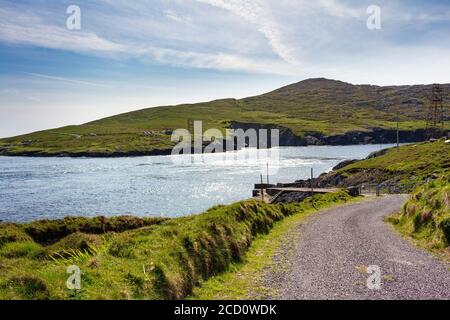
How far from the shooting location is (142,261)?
618 inches

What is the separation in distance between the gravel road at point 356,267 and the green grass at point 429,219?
997mm

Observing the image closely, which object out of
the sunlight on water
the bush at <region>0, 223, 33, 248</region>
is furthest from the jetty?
the bush at <region>0, 223, 33, 248</region>

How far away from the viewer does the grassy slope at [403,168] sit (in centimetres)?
8044

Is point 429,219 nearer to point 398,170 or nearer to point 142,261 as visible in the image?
point 142,261

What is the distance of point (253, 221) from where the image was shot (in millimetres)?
29688

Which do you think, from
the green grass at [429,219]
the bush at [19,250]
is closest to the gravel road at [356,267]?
the green grass at [429,219]

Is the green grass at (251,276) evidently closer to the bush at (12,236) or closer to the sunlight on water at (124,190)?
the bush at (12,236)

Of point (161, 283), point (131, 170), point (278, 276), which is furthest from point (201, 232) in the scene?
point (131, 170)

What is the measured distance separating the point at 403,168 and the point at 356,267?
76.6 m

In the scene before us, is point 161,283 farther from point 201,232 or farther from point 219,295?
point 201,232

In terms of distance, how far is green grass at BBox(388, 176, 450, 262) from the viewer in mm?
23656

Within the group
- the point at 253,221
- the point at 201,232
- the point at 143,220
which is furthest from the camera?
the point at 143,220
